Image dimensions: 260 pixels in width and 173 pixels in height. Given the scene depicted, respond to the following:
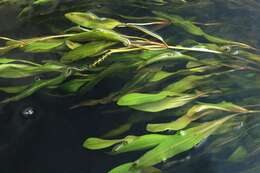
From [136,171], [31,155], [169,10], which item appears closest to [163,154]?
[136,171]

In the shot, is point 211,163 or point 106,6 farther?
point 106,6

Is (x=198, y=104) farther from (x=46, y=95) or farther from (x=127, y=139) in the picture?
(x=46, y=95)

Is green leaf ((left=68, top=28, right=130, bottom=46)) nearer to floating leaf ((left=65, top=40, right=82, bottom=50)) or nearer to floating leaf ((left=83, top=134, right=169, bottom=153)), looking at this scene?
floating leaf ((left=65, top=40, right=82, bottom=50))

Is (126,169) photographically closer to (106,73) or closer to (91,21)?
(106,73)

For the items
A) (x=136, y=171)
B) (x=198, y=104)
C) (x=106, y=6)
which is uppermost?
(x=106, y=6)

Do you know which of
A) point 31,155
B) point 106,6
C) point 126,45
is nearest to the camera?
point 31,155

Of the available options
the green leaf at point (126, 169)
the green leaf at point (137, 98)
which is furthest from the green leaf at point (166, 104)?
the green leaf at point (126, 169)

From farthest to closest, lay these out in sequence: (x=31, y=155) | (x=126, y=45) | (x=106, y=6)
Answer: (x=106, y=6)
(x=126, y=45)
(x=31, y=155)
